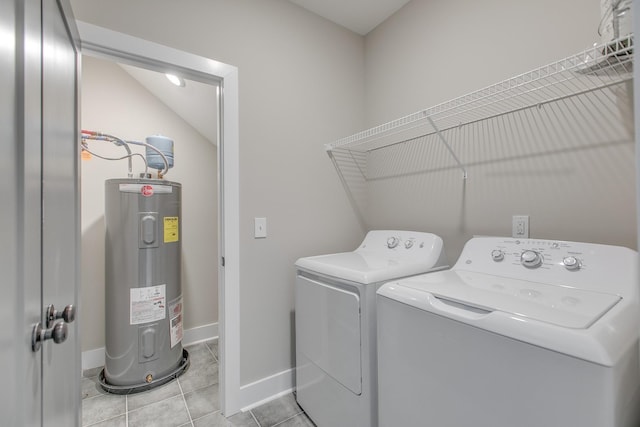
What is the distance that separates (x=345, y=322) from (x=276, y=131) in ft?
4.07

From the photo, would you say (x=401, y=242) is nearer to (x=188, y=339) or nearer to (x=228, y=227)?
(x=228, y=227)

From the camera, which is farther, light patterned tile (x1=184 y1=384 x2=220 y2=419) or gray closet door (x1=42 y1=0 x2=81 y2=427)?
light patterned tile (x1=184 y1=384 x2=220 y2=419)

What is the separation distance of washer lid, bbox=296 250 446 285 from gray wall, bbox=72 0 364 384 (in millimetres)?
333

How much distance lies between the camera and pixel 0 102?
497mm

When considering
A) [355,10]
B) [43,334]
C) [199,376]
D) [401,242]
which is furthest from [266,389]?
[355,10]

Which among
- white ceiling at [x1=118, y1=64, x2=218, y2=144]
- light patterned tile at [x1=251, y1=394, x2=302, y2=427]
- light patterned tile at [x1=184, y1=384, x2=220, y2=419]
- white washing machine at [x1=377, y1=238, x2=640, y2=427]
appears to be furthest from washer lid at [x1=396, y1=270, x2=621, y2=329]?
white ceiling at [x1=118, y1=64, x2=218, y2=144]

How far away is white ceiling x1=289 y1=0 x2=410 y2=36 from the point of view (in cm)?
188

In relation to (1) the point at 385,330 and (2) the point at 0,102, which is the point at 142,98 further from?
(1) the point at 385,330

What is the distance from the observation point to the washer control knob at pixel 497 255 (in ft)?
3.90

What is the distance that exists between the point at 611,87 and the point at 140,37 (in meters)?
2.10

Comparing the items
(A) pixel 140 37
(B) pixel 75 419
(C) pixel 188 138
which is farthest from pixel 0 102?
(C) pixel 188 138

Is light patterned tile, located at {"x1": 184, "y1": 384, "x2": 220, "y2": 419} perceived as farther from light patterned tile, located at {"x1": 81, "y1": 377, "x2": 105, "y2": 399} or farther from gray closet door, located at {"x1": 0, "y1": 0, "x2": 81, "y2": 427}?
gray closet door, located at {"x1": 0, "y1": 0, "x2": 81, "y2": 427}

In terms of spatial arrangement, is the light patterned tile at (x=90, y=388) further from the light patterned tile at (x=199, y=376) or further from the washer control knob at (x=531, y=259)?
the washer control knob at (x=531, y=259)

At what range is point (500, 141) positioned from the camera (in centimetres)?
143
